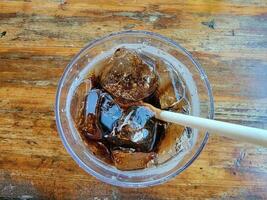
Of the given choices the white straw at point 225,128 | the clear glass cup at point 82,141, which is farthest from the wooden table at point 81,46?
the white straw at point 225,128

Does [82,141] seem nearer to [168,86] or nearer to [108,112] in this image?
[108,112]

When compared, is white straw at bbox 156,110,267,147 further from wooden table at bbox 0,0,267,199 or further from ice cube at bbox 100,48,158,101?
wooden table at bbox 0,0,267,199

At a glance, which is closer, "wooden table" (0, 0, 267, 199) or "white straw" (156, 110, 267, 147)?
"white straw" (156, 110, 267, 147)

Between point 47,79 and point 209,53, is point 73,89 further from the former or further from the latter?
point 209,53

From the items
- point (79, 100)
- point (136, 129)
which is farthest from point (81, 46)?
point (136, 129)

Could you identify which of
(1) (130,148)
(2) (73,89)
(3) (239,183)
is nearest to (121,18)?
(2) (73,89)

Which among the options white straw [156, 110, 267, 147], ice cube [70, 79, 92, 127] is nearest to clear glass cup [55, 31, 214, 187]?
ice cube [70, 79, 92, 127]
